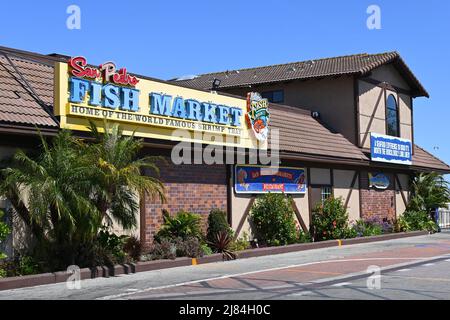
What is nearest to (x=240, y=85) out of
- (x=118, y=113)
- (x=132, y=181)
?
(x=118, y=113)

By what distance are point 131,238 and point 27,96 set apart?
4.28m

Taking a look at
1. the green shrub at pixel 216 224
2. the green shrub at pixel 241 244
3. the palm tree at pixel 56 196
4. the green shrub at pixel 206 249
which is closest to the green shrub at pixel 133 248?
the green shrub at pixel 206 249

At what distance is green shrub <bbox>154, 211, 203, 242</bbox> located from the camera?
54.6ft

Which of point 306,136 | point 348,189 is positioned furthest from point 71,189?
point 348,189

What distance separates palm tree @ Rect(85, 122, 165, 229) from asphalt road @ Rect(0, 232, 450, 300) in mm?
1500

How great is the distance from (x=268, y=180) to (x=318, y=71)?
29.8 feet

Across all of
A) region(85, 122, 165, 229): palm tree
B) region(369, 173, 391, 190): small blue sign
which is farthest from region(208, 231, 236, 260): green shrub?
region(369, 173, 391, 190): small blue sign

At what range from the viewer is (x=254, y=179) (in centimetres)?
2042

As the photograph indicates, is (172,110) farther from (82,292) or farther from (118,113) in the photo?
(82,292)

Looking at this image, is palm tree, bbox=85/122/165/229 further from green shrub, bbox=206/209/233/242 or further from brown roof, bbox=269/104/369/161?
brown roof, bbox=269/104/369/161

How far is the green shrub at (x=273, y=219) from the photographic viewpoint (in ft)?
66.0

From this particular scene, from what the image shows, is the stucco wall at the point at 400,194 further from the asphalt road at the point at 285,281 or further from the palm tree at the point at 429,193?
the asphalt road at the point at 285,281

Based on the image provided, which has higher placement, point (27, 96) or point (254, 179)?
point (27, 96)

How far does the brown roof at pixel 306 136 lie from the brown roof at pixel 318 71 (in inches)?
96.1
